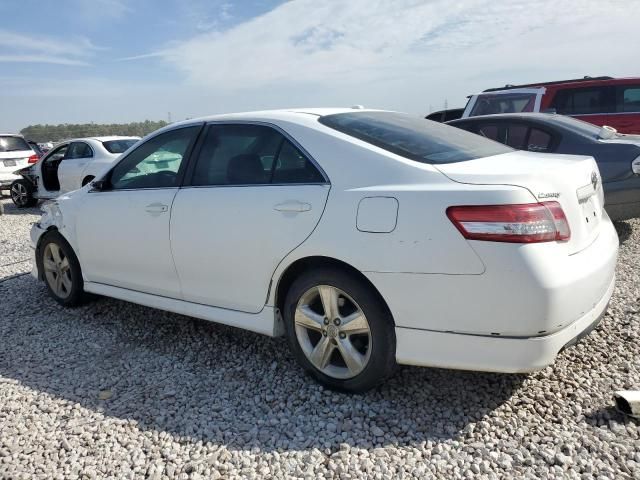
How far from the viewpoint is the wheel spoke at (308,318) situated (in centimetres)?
299

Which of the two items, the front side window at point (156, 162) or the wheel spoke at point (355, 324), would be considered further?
the front side window at point (156, 162)

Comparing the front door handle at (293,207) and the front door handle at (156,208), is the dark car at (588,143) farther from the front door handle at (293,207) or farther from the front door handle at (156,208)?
the front door handle at (156,208)

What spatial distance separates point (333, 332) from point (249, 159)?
3.98ft

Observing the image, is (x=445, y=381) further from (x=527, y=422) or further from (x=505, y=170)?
(x=505, y=170)

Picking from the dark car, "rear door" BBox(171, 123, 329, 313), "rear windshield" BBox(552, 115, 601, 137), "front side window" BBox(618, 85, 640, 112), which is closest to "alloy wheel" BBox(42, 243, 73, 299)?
"rear door" BBox(171, 123, 329, 313)

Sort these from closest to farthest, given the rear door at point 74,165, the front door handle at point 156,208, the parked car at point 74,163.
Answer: the front door handle at point 156,208 → the parked car at point 74,163 → the rear door at point 74,165

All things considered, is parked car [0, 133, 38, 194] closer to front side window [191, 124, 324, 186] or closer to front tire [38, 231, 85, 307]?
front tire [38, 231, 85, 307]

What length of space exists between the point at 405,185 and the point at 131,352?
7.57ft

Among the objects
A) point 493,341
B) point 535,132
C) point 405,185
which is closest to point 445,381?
point 493,341

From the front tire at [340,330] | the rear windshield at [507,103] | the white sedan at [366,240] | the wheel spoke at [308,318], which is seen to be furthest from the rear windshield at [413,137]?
the rear windshield at [507,103]

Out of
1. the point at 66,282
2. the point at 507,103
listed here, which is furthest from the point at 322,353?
the point at 507,103

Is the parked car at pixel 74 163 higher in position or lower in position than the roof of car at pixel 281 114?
lower

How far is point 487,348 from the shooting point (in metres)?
2.49

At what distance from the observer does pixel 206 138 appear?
11.9ft
